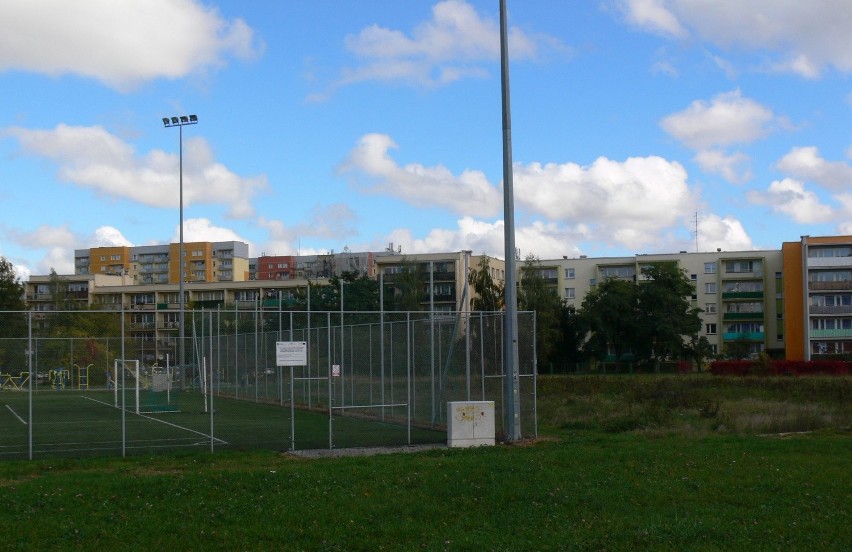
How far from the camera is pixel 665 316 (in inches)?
3607

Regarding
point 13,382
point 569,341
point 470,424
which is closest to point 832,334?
point 569,341

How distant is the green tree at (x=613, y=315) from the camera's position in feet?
303

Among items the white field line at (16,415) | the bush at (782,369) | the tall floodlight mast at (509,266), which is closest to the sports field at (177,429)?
the white field line at (16,415)

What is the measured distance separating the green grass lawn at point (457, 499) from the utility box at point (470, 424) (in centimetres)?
149

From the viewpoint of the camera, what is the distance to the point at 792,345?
95.8 m

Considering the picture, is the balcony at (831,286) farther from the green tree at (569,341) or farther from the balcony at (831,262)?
the green tree at (569,341)

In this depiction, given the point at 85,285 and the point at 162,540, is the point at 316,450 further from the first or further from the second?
the point at 85,285

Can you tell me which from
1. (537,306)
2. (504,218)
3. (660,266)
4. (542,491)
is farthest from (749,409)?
(660,266)

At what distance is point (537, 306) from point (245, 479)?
78.2 metres

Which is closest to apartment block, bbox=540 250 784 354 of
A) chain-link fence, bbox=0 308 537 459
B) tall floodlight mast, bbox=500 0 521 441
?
chain-link fence, bbox=0 308 537 459

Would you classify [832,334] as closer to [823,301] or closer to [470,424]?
[823,301]

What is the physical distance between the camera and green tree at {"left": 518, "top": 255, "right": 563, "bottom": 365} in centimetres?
8744

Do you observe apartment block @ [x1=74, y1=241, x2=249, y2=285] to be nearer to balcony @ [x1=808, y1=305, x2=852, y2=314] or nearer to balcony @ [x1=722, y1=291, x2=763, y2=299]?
balcony @ [x1=722, y1=291, x2=763, y2=299]

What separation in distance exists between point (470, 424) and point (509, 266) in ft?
11.2
